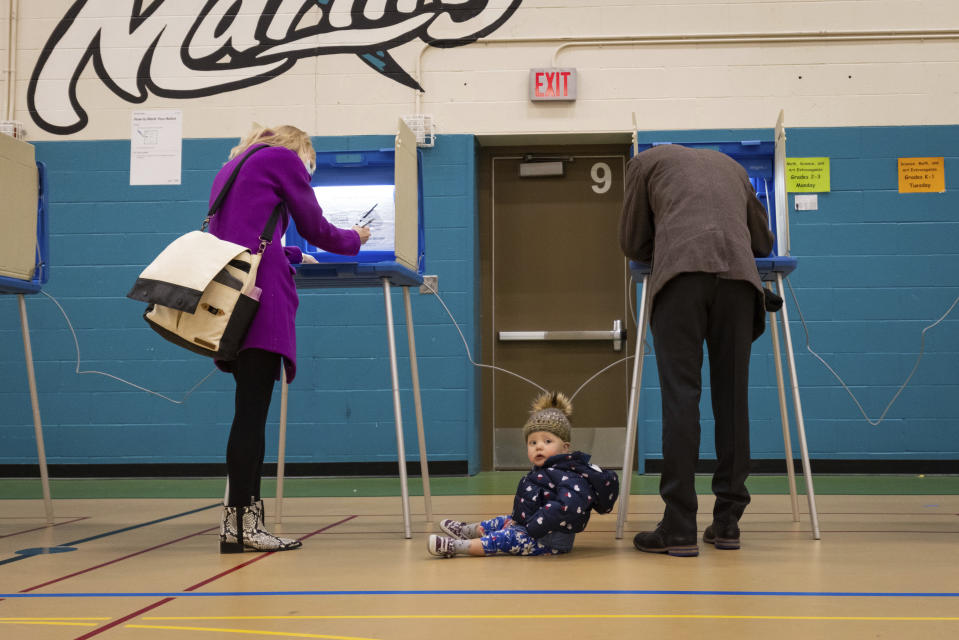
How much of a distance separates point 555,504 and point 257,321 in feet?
2.86

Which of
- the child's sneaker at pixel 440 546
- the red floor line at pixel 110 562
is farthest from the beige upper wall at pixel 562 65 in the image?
the child's sneaker at pixel 440 546

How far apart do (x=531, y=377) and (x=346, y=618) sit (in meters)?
3.85

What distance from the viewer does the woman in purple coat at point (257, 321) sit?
2.29 metres

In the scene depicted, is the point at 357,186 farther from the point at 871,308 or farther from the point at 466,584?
the point at 871,308

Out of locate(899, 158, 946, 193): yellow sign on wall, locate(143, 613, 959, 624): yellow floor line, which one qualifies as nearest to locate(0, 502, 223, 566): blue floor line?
locate(143, 613, 959, 624): yellow floor line

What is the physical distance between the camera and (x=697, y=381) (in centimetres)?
231

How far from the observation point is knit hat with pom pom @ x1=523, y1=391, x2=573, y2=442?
233 centimetres

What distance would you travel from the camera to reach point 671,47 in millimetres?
5168

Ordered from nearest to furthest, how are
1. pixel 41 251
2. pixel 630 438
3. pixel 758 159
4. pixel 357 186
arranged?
pixel 630 438 < pixel 41 251 < pixel 758 159 < pixel 357 186

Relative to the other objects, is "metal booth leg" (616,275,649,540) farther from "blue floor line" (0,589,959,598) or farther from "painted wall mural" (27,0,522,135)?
"painted wall mural" (27,0,522,135)

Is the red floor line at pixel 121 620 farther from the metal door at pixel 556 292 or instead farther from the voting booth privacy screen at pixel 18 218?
the metal door at pixel 556 292

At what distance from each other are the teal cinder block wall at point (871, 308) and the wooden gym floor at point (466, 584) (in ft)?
6.28

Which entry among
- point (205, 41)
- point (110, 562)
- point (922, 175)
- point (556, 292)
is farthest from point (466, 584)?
point (205, 41)

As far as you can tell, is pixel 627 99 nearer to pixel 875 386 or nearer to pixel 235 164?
pixel 875 386
